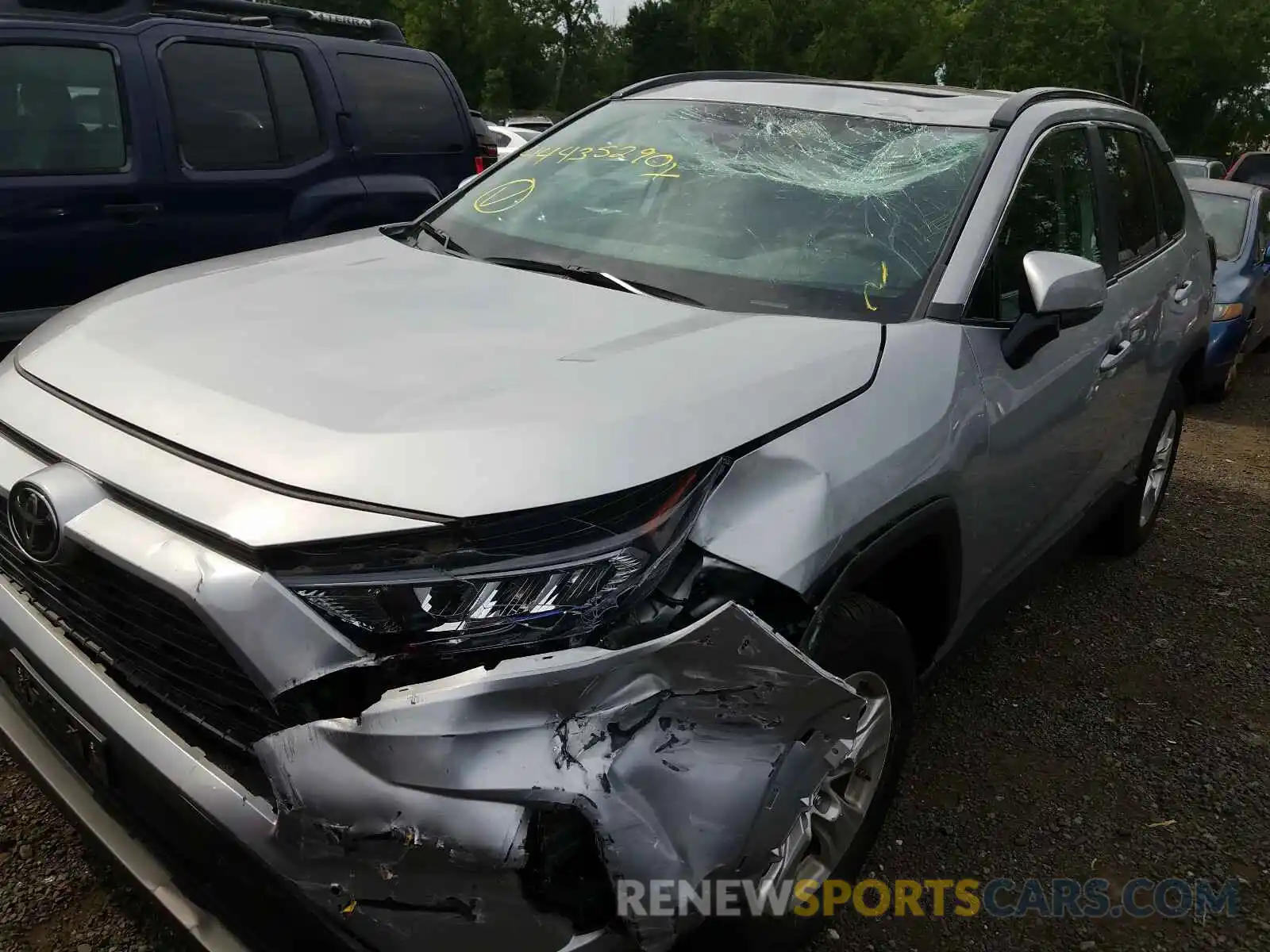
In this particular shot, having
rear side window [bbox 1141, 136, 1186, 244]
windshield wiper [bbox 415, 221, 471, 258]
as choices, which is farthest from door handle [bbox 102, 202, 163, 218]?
rear side window [bbox 1141, 136, 1186, 244]

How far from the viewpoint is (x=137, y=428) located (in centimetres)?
183

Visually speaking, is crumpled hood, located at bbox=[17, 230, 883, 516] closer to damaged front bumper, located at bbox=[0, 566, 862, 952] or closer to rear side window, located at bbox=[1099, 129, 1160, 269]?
damaged front bumper, located at bbox=[0, 566, 862, 952]

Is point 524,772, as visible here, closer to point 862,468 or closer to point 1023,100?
point 862,468

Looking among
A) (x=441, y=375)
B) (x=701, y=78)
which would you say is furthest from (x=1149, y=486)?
(x=441, y=375)

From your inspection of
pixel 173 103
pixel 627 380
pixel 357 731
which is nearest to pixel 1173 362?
pixel 627 380

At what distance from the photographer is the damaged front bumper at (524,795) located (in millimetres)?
1427

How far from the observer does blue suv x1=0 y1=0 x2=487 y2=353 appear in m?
4.48

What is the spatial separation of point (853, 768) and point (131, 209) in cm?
417

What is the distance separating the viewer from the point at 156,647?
170cm

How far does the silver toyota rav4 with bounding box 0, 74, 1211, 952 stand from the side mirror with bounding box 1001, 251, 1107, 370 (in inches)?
0.5

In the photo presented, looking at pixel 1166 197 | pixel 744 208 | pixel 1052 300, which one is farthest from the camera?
pixel 1166 197

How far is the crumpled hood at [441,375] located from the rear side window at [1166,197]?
2.48m

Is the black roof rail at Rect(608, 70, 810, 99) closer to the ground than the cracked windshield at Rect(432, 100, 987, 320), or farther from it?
farther from it

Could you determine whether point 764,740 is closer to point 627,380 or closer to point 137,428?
point 627,380
